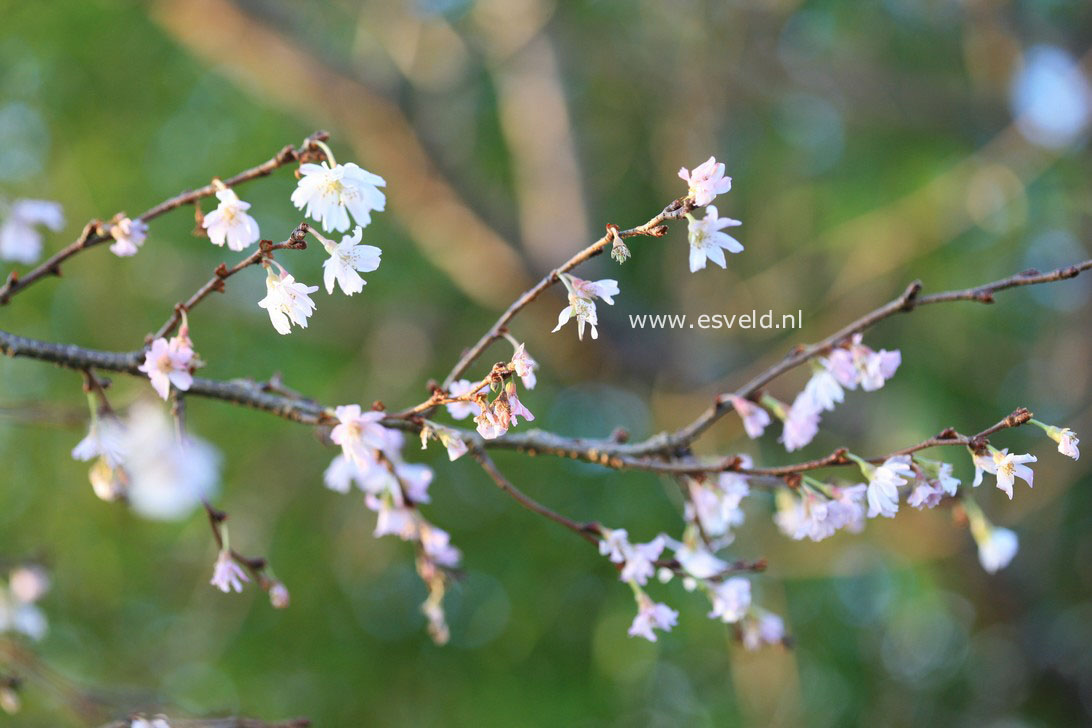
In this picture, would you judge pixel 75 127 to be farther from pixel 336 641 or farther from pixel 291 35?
pixel 336 641

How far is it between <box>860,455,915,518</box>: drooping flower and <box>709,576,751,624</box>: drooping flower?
0.20 metres

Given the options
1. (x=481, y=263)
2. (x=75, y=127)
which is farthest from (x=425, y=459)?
(x=75, y=127)

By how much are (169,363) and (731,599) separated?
584 mm

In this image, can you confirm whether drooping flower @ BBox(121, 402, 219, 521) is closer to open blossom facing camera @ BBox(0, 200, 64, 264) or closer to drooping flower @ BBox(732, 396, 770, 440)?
open blossom facing camera @ BBox(0, 200, 64, 264)

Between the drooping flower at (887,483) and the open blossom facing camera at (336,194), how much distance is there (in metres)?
0.48

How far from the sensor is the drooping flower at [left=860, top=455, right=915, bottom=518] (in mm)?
787

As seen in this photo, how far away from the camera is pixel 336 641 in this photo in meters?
3.56

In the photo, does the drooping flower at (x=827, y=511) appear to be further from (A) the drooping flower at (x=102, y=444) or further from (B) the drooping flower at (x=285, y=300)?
(A) the drooping flower at (x=102, y=444)

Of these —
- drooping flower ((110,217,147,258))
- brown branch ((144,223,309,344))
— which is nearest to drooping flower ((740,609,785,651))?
brown branch ((144,223,309,344))

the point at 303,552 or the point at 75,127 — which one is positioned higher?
the point at 75,127

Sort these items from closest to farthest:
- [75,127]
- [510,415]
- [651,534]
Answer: [510,415]
[651,534]
[75,127]

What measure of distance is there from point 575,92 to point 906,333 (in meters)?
1.75

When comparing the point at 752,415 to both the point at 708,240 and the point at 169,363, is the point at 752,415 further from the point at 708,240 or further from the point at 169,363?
the point at 169,363

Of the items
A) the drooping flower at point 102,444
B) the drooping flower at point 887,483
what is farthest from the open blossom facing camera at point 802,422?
the drooping flower at point 102,444
